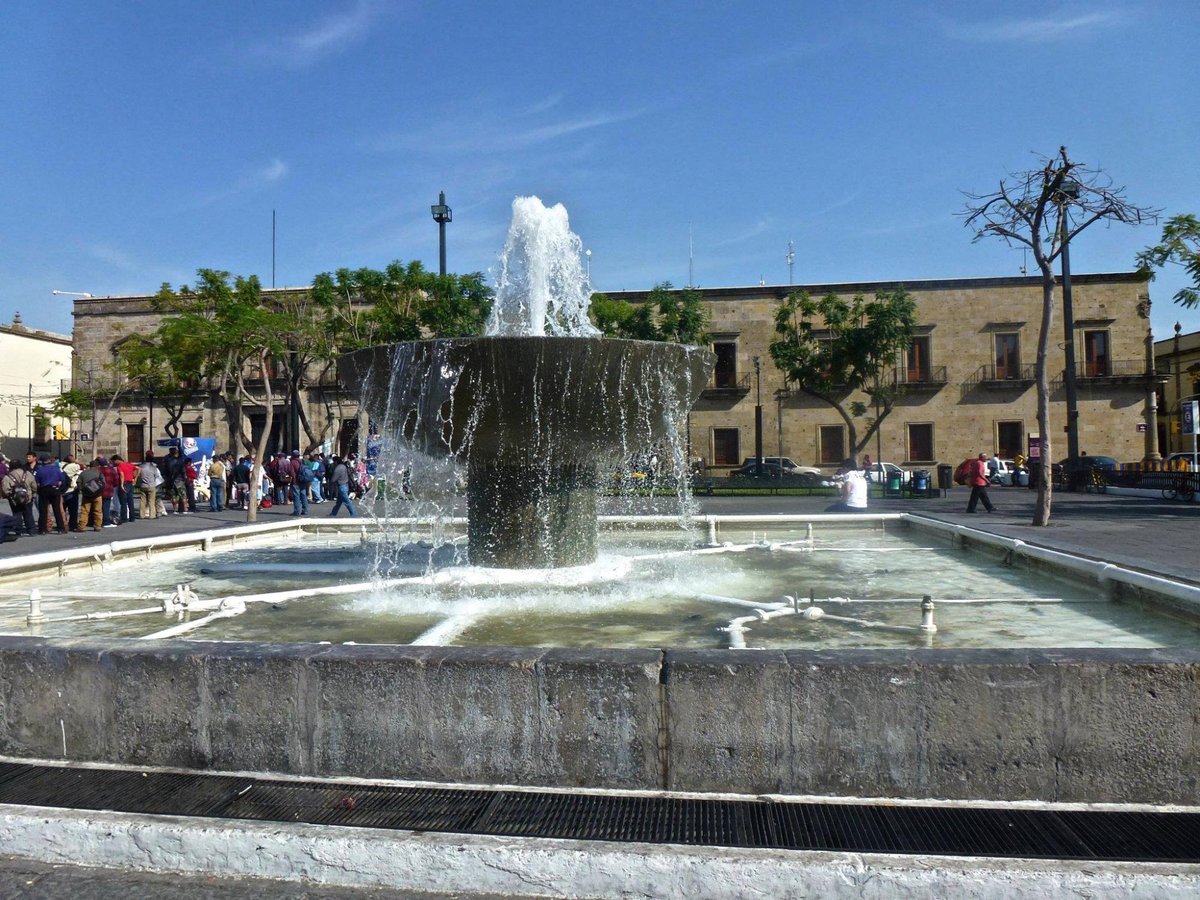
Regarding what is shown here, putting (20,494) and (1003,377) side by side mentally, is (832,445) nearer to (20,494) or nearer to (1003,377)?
(1003,377)

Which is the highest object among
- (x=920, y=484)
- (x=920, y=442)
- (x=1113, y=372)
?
(x=1113, y=372)

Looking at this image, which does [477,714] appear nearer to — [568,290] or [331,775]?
[331,775]

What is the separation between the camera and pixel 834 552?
350 inches

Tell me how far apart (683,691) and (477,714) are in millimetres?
706

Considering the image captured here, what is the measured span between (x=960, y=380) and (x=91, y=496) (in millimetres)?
34438

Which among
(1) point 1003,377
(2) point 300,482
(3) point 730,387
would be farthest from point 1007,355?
(2) point 300,482

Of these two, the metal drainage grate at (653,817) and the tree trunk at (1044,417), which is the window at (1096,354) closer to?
the tree trunk at (1044,417)

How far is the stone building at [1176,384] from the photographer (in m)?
48.2

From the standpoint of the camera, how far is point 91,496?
14.4 meters

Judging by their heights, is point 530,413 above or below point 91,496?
above

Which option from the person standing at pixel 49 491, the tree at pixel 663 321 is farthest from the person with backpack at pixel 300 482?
the tree at pixel 663 321

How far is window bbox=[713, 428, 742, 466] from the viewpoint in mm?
39781

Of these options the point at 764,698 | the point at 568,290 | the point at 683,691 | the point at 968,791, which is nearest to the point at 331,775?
the point at 683,691

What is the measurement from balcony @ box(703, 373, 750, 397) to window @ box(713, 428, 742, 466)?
1607 mm
